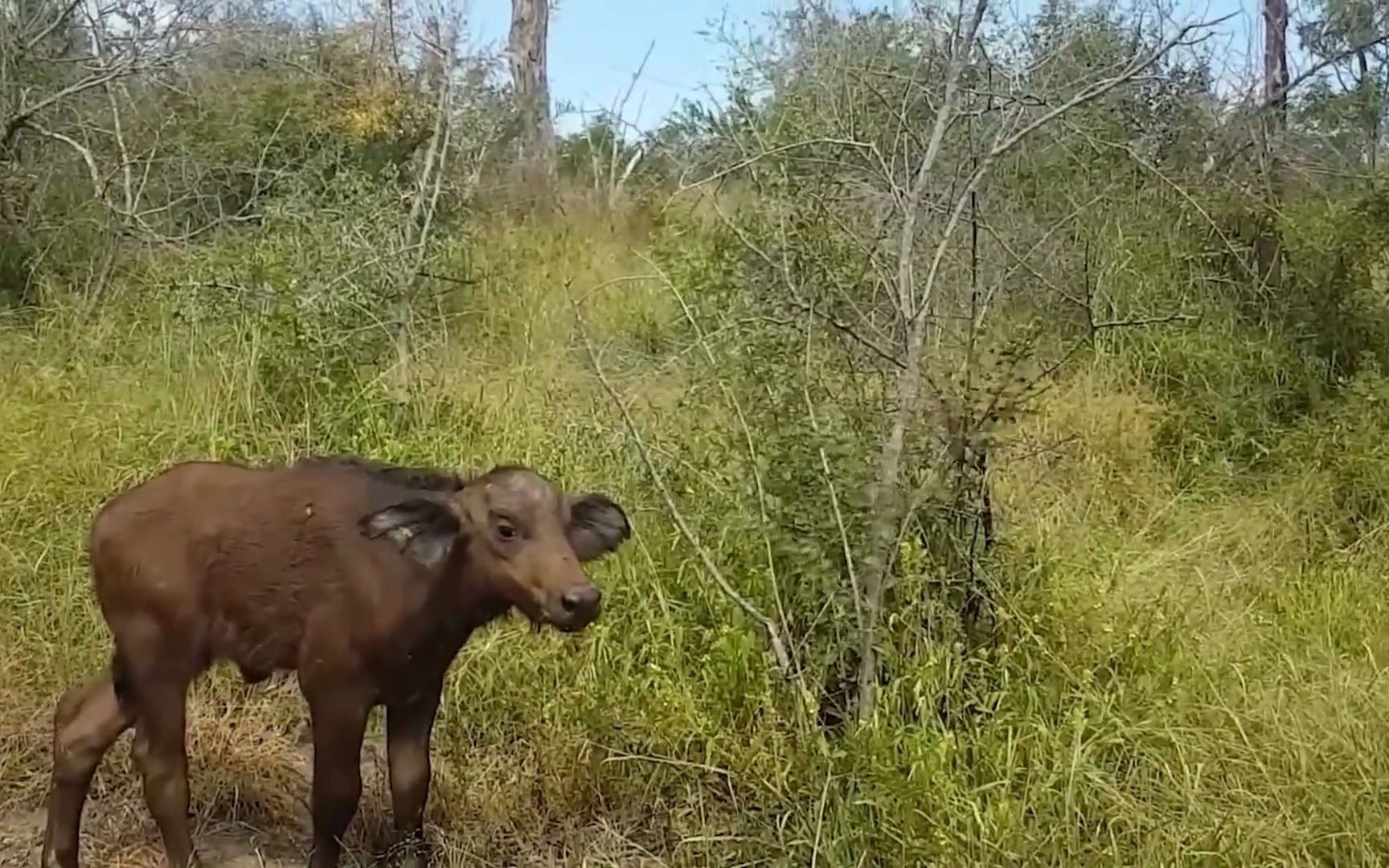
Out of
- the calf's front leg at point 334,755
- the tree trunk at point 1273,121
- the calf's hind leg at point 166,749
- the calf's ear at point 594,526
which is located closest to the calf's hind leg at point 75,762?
the calf's hind leg at point 166,749

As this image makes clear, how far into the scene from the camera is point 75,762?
3572mm

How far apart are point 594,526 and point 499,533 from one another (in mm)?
273

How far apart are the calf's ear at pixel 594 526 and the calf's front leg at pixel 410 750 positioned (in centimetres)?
51

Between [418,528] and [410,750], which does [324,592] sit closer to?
[418,528]

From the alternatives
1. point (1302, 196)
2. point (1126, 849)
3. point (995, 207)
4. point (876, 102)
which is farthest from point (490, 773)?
point (1302, 196)

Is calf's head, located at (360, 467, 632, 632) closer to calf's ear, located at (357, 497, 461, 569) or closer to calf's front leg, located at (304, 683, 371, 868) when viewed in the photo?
calf's ear, located at (357, 497, 461, 569)

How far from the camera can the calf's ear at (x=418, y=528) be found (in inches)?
128

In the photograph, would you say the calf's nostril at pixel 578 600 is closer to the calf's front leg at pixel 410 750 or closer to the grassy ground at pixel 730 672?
the calf's front leg at pixel 410 750

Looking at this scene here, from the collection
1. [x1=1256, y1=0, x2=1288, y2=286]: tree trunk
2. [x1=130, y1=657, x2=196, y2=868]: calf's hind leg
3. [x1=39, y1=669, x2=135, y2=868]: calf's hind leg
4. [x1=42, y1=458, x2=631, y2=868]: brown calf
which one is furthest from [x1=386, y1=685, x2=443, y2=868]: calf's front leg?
[x1=1256, y1=0, x2=1288, y2=286]: tree trunk

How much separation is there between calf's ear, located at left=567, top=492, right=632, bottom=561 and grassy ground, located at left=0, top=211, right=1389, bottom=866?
0.76 metres

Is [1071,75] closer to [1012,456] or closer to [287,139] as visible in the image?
[1012,456]

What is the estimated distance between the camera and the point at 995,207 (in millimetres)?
6160

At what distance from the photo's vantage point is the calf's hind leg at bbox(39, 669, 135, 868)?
11.7 ft

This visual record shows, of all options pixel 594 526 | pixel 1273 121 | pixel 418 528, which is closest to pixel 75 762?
pixel 418 528
